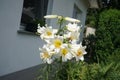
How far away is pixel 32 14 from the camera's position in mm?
9070

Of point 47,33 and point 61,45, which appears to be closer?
point 61,45

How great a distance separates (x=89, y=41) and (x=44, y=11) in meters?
8.65

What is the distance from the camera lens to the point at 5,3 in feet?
21.4

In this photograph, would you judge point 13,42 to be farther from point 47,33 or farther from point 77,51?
point 77,51

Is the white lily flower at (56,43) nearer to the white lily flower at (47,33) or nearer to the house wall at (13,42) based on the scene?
the white lily flower at (47,33)

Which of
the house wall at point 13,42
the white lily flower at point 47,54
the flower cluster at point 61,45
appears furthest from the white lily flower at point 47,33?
the house wall at point 13,42

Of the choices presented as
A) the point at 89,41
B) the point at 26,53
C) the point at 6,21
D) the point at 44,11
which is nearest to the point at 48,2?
the point at 44,11

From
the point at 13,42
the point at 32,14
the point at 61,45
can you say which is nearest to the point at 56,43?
the point at 61,45

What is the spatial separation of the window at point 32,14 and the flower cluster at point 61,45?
202 inches

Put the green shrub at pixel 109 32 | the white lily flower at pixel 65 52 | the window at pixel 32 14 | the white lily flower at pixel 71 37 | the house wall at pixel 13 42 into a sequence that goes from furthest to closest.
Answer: the green shrub at pixel 109 32
the window at pixel 32 14
the house wall at pixel 13 42
the white lily flower at pixel 71 37
the white lily flower at pixel 65 52

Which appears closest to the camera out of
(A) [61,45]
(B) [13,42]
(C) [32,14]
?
(A) [61,45]

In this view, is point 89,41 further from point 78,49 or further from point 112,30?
point 78,49

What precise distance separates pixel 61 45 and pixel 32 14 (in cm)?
617

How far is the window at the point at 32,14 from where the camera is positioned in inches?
331
